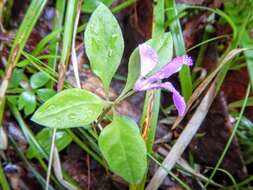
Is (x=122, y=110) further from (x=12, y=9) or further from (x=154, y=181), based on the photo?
(x=12, y=9)

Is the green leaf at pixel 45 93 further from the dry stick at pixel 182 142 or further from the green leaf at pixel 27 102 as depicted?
the dry stick at pixel 182 142

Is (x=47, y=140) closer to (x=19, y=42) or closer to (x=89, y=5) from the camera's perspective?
(x=19, y=42)

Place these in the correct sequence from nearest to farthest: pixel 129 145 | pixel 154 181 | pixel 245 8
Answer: pixel 129 145 → pixel 154 181 → pixel 245 8

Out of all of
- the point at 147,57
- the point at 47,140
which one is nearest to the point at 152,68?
the point at 147,57

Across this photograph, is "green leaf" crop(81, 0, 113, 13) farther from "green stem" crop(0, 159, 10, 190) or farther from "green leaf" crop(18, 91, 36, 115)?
"green stem" crop(0, 159, 10, 190)

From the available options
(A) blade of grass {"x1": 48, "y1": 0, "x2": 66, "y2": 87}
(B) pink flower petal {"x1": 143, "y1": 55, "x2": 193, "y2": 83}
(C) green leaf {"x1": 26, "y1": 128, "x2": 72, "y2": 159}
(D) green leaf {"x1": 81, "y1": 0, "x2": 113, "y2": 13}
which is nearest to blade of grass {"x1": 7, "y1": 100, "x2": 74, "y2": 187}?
(C) green leaf {"x1": 26, "y1": 128, "x2": 72, "y2": 159}

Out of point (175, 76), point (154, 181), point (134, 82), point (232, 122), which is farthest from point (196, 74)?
point (134, 82)

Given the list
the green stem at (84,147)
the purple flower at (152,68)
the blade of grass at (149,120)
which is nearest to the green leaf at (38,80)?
the green stem at (84,147)

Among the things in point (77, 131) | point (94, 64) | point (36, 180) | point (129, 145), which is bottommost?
point (36, 180)
